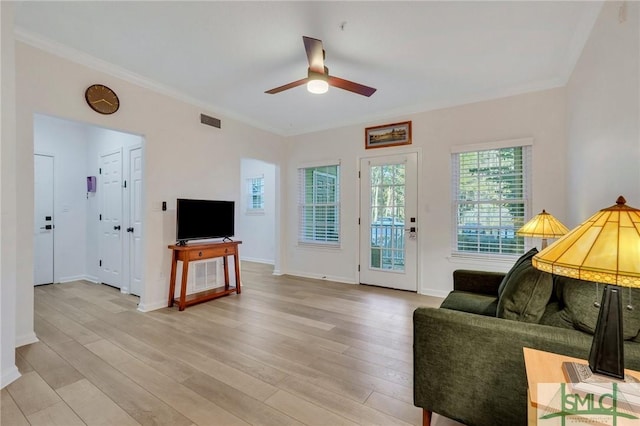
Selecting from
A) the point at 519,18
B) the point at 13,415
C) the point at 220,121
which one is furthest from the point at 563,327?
the point at 220,121

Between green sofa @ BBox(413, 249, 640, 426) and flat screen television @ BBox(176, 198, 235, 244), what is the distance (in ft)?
10.2

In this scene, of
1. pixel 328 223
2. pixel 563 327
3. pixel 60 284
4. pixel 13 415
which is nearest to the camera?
pixel 563 327

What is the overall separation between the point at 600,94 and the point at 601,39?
0.39 m

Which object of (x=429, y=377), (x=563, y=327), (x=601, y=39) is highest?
(x=601, y=39)

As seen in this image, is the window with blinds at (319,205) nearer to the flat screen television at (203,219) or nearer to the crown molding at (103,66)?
the flat screen television at (203,219)

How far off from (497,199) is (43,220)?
6.83 meters

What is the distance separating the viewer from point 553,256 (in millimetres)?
1012

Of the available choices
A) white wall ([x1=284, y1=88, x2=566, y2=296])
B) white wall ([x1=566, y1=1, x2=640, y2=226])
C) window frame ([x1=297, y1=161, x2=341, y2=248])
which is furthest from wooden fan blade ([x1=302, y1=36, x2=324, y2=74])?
window frame ([x1=297, y1=161, x2=341, y2=248])

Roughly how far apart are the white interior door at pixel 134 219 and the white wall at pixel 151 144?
2.01 ft

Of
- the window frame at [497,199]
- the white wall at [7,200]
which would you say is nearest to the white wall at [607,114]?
the window frame at [497,199]

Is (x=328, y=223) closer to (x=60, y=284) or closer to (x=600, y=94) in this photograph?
(x=600, y=94)

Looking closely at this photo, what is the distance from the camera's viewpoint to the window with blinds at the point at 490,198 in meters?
3.60

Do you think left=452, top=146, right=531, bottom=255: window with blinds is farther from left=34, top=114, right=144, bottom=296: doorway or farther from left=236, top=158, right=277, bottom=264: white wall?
left=34, top=114, right=144, bottom=296: doorway

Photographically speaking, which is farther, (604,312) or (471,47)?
(471,47)
